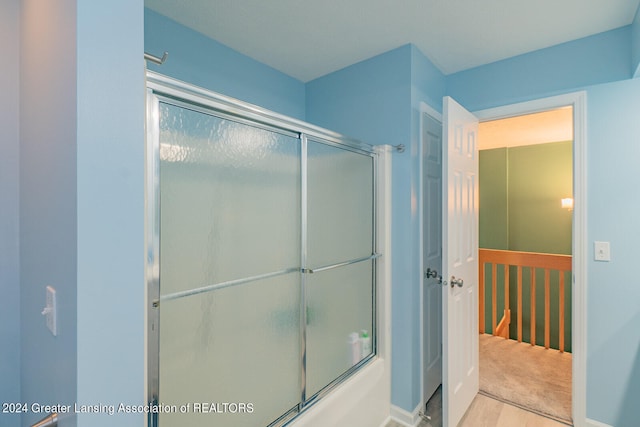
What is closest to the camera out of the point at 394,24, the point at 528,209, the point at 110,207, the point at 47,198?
the point at 110,207

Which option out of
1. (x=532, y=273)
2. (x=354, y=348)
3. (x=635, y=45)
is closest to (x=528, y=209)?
(x=532, y=273)

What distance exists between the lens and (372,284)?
201cm

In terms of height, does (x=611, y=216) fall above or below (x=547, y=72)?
below

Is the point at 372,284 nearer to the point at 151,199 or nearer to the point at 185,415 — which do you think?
the point at 185,415

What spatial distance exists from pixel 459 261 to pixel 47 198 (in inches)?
80.2

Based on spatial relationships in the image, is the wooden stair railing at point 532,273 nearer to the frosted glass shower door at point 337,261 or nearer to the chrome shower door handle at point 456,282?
the chrome shower door handle at point 456,282

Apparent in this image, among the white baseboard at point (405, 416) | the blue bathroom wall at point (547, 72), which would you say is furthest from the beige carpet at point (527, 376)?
the blue bathroom wall at point (547, 72)

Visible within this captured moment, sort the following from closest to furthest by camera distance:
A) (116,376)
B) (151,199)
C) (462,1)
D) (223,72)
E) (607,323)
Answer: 1. (116,376)
2. (151,199)
3. (462,1)
4. (607,323)
5. (223,72)

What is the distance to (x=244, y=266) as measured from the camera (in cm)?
126

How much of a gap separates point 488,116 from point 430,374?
1938 mm

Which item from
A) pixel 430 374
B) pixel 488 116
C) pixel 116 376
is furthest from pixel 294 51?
pixel 430 374

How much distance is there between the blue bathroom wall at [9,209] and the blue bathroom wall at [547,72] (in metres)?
2.55

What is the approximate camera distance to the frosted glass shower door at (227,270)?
1.03 m

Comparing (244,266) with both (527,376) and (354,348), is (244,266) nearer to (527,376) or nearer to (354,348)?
(354,348)
